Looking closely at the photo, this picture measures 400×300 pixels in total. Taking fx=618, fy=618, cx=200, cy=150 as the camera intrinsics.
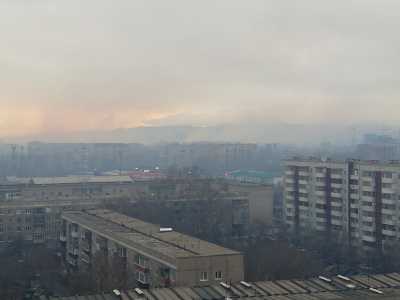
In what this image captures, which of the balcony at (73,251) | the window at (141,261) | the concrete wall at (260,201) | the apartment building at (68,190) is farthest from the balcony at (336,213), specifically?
the window at (141,261)

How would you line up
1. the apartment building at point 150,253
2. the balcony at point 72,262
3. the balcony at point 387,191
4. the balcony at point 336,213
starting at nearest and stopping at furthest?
the apartment building at point 150,253 < the balcony at point 72,262 < the balcony at point 387,191 < the balcony at point 336,213

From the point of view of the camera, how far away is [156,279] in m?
7.11

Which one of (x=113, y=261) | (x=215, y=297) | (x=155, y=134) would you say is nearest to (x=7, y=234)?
(x=113, y=261)

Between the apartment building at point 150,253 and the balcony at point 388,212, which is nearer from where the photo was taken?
the apartment building at point 150,253

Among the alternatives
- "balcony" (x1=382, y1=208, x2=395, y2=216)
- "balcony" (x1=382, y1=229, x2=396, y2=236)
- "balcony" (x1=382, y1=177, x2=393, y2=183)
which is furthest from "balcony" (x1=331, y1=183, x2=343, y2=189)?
"balcony" (x1=382, y1=229, x2=396, y2=236)

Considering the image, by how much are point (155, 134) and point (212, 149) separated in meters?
17.5

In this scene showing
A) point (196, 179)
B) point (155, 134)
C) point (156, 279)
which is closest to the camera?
point (156, 279)

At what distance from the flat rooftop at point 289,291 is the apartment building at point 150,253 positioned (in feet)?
3.77

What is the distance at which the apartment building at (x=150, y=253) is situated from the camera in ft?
21.9

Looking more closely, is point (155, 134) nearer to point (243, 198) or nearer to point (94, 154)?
point (94, 154)

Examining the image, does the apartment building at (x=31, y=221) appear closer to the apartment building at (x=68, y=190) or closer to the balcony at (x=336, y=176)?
the apartment building at (x=68, y=190)

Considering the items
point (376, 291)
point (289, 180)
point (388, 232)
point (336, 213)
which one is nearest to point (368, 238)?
point (388, 232)

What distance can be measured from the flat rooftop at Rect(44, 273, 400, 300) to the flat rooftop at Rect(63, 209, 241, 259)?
4.37 feet

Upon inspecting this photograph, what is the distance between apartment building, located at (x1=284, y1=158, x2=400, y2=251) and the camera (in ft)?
40.1
